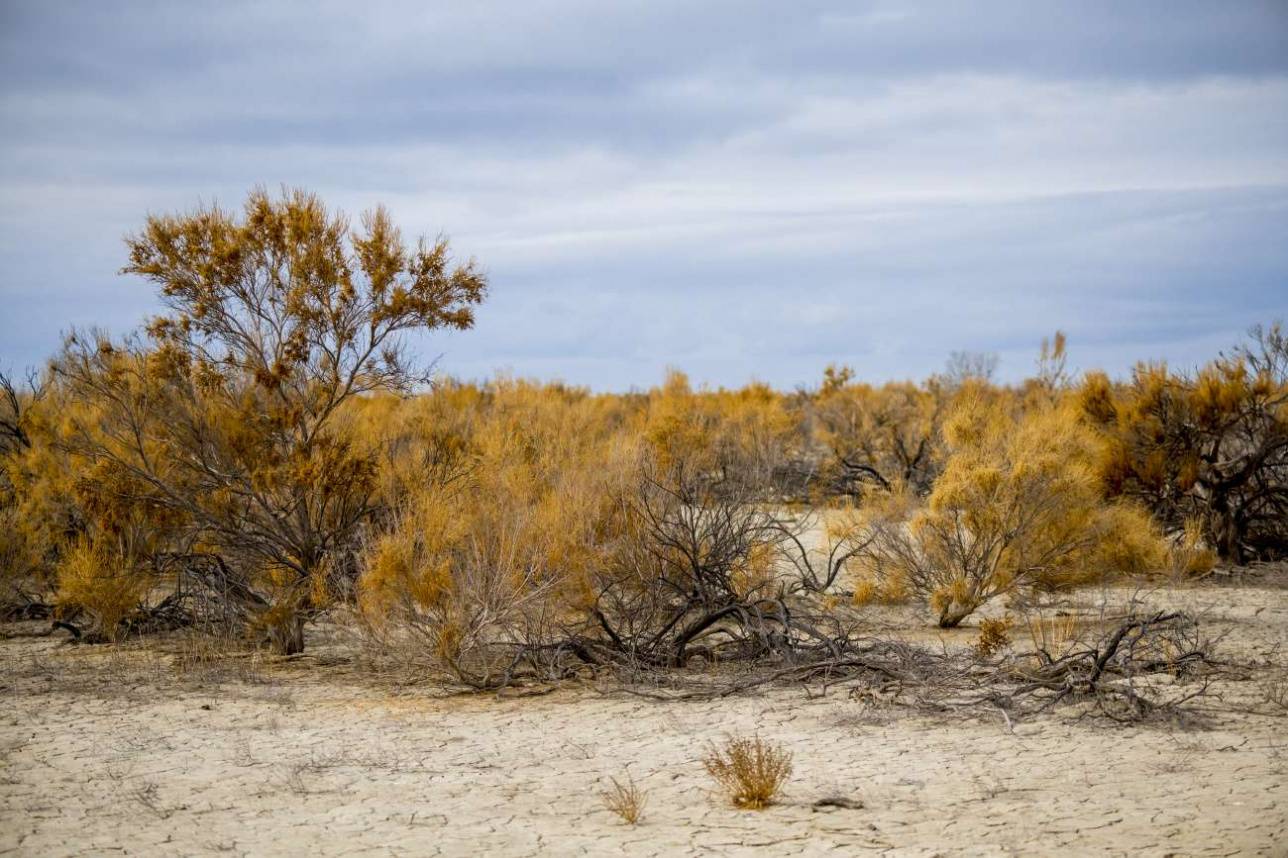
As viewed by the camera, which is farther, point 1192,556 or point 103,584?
point 1192,556

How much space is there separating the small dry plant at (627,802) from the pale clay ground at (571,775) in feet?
0.21

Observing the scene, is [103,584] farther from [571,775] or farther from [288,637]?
[571,775]

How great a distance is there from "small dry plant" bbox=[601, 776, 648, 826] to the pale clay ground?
65 millimetres

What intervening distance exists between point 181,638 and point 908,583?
316 inches

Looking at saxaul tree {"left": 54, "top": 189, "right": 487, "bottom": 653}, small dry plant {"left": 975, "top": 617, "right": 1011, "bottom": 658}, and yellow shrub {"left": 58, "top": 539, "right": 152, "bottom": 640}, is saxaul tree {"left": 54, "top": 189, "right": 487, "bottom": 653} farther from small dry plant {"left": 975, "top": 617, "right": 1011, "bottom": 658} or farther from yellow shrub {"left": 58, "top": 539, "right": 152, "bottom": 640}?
small dry plant {"left": 975, "top": 617, "right": 1011, "bottom": 658}

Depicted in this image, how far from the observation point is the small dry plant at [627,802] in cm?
691

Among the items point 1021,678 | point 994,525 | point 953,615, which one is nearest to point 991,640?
point 1021,678

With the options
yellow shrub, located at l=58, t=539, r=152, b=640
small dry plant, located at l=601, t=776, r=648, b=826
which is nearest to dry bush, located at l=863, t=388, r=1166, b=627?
small dry plant, located at l=601, t=776, r=648, b=826

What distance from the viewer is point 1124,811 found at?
6.84 m

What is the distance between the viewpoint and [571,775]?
8016 mm

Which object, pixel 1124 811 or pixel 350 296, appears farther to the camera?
pixel 350 296

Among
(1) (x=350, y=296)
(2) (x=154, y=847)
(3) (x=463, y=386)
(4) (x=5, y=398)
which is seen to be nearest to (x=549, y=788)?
(2) (x=154, y=847)

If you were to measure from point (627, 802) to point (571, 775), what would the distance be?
3.48 feet

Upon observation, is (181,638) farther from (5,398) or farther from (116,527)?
(5,398)
